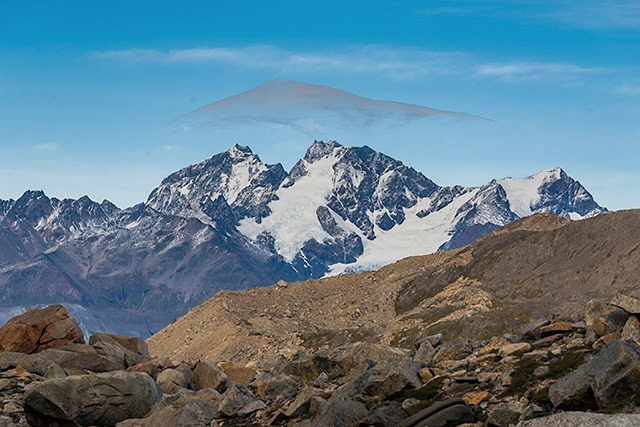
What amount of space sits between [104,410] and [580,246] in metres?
133

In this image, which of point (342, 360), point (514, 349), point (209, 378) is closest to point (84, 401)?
point (209, 378)

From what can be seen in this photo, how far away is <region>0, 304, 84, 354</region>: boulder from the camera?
52.0m

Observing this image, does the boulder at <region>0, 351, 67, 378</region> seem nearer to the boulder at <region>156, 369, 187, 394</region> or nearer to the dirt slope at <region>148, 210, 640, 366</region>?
the boulder at <region>156, 369, 187, 394</region>

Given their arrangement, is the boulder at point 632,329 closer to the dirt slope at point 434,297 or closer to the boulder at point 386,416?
the boulder at point 386,416

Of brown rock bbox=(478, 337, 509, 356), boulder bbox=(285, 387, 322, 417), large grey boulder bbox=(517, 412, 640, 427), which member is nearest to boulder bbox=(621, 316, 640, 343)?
brown rock bbox=(478, 337, 509, 356)

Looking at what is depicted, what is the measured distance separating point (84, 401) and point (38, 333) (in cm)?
1674

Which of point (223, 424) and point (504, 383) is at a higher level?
point (504, 383)

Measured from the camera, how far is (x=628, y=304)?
98.4ft

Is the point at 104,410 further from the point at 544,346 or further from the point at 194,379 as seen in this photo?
the point at 544,346

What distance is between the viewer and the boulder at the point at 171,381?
154 feet

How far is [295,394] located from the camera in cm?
3794

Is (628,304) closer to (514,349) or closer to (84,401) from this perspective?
(514,349)

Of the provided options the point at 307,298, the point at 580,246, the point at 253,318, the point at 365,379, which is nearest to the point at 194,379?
the point at 365,379

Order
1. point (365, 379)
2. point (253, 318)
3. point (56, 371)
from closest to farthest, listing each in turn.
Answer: point (365, 379) → point (56, 371) → point (253, 318)
